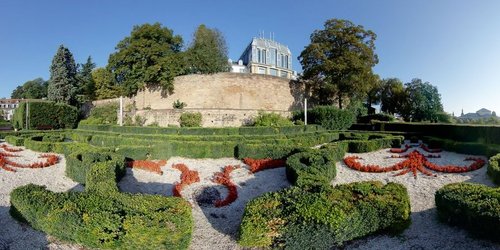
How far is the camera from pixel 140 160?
1119 centimetres

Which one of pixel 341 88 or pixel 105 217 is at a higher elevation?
pixel 341 88

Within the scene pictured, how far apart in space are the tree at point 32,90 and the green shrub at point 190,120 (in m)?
58.5

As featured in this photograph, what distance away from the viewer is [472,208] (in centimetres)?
502

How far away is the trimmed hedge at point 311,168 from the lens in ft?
24.7

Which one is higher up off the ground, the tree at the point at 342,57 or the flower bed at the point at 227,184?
the tree at the point at 342,57

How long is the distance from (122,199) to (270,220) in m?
2.76

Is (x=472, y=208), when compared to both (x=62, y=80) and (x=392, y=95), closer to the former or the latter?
(x=392, y=95)

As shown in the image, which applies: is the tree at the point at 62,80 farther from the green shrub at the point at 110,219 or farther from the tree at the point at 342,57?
the green shrub at the point at 110,219

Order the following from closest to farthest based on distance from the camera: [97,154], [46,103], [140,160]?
[97,154] → [140,160] → [46,103]

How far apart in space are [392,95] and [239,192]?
41.0 metres

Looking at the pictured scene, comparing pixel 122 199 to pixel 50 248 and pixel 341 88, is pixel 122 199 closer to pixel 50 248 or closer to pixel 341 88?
pixel 50 248

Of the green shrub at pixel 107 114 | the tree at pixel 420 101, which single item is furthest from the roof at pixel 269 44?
the green shrub at pixel 107 114

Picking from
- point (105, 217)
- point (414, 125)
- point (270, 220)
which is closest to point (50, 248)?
point (105, 217)

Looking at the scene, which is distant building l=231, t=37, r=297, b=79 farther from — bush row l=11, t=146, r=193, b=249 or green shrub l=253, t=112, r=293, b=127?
bush row l=11, t=146, r=193, b=249
